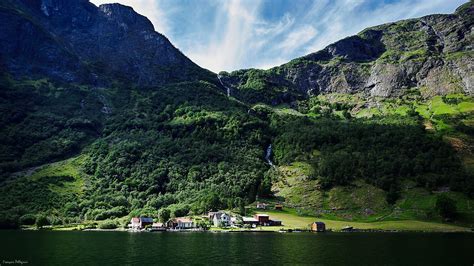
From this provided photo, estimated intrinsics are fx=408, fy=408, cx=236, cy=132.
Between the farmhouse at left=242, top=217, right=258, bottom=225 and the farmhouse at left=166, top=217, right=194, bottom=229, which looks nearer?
the farmhouse at left=242, top=217, right=258, bottom=225

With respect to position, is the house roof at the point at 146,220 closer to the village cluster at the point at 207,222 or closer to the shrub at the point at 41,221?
the village cluster at the point at 207,222

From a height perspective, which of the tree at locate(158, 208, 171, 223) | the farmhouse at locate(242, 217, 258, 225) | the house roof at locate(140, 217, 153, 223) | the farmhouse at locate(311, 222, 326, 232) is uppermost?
the tree at locate(158, 208, 171, 223)

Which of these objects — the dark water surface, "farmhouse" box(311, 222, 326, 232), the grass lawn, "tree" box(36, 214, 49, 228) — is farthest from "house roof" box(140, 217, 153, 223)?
the dark water surface

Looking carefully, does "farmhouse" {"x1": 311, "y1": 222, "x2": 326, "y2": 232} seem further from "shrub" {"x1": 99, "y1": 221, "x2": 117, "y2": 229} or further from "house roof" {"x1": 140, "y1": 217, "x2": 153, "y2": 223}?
"shrub" {"x1": 99, "y1": 221, "x2": 117, "y2": 229}

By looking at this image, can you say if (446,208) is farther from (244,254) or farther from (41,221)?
(41,221)

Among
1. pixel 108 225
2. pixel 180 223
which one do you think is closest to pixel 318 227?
pixel 180 223
